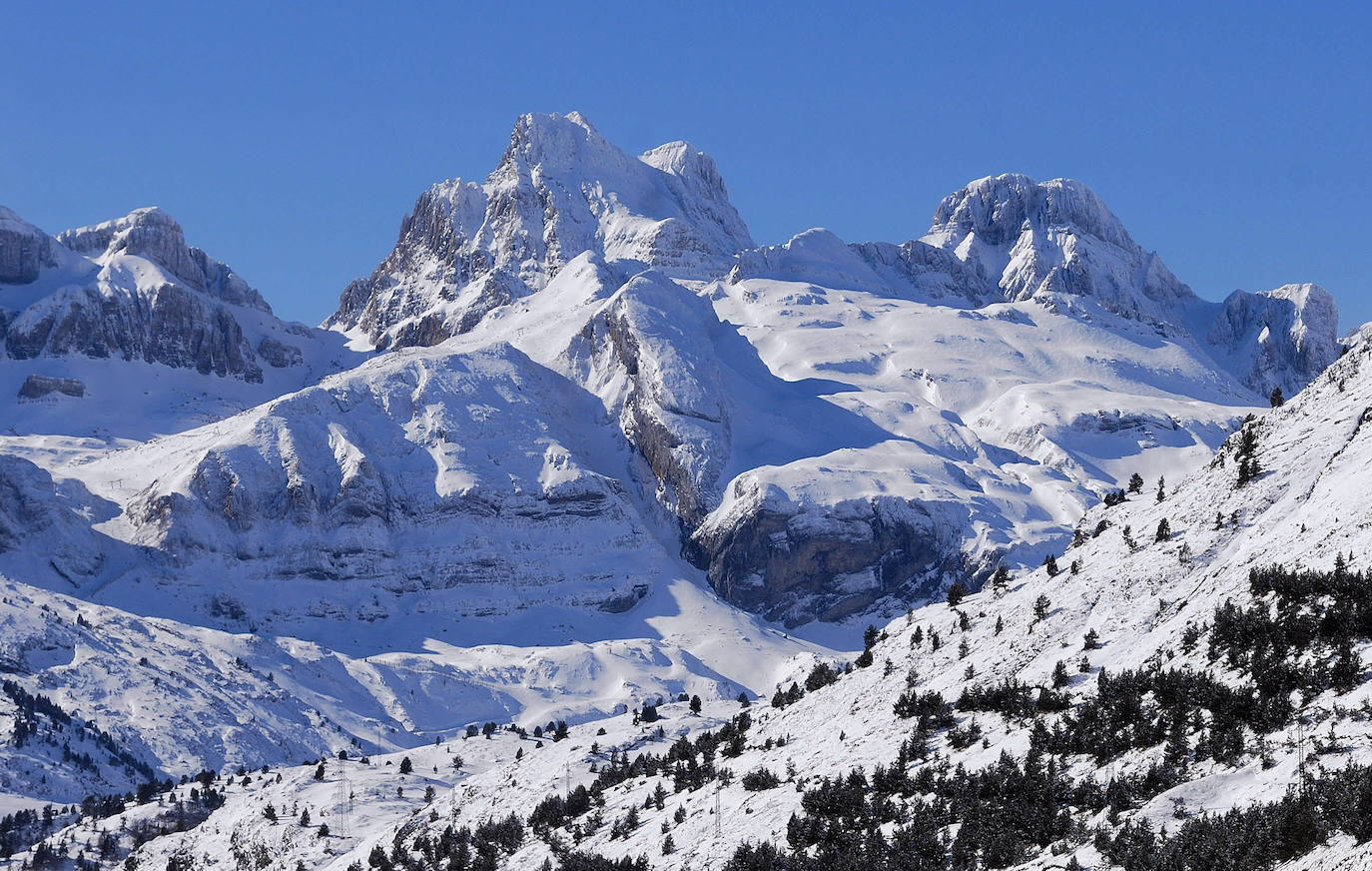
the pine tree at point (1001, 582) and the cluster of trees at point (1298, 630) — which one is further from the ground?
the pine tree at point (1001, 582)

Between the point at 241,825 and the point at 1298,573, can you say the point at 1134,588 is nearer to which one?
the point at 1298,573

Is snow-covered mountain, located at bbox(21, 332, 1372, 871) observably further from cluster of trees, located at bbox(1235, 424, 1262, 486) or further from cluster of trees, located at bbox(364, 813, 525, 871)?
cluster of trees, located at bbox(364, 813, 525, 871)

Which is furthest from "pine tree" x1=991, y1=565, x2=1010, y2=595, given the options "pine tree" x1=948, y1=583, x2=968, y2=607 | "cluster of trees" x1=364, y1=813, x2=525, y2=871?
"cluster of trees" x1=364, y1=813, x2=525, y2=871

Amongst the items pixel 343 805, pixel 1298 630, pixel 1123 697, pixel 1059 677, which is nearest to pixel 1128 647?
pixel 1059 677

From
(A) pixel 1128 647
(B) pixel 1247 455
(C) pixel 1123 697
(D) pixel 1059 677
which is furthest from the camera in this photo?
(B) pixel 1247 455

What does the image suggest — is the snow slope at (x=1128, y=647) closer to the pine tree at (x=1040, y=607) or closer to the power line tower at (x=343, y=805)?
the pine tree at (x=1040, y=607)

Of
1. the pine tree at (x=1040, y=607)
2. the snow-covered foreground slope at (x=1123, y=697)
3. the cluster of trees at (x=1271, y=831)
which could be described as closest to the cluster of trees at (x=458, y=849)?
the snow-covered foreground slope at (x=1123, y=697)

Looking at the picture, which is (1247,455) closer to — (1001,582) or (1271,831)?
(1001,582)

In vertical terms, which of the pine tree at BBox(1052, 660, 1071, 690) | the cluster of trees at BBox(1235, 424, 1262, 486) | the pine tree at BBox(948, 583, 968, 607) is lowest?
the pine tree at BBox(1052, 660, 1071, 690)

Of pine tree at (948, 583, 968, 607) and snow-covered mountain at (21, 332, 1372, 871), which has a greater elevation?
pine tree at (948, 583, 968, 607)

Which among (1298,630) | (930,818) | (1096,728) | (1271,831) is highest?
(1298,630)

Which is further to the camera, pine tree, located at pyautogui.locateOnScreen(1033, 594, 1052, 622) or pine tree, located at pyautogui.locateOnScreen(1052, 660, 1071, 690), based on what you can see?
pine tree, located at pyautogui.locateOnScreen(1033, 594, 1052, 622)

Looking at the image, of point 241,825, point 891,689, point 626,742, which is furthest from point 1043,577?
point 241,825

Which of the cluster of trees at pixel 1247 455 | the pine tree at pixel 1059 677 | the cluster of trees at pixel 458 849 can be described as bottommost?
the cluster of trees at pixel 458 849
